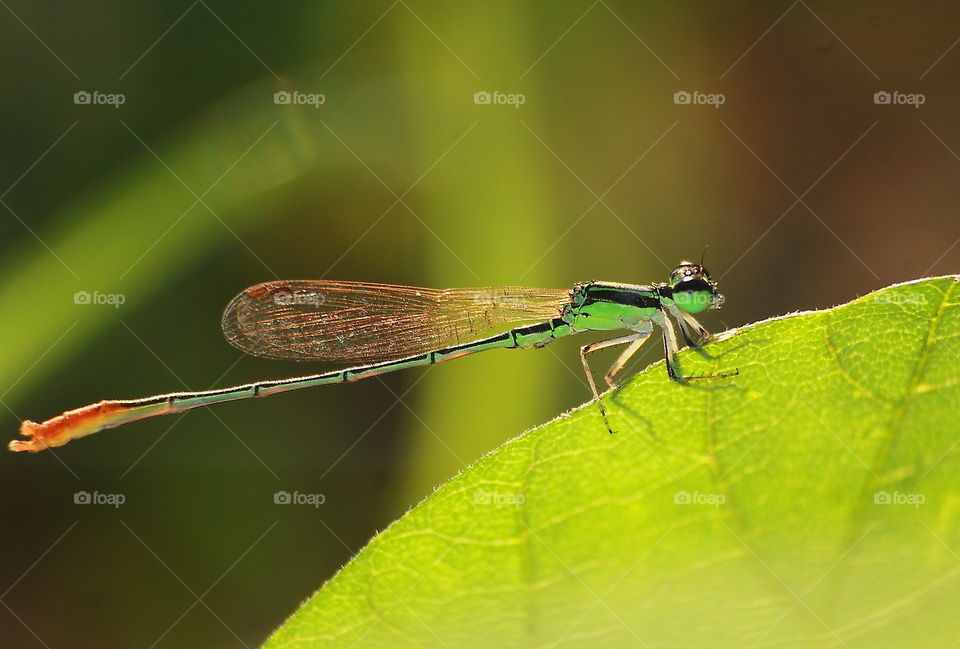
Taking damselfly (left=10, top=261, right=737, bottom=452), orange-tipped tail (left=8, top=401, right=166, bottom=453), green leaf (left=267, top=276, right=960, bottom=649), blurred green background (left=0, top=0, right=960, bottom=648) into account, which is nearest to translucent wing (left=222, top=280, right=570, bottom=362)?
damselfly (left=10, top=261, right=737, bottom=452)

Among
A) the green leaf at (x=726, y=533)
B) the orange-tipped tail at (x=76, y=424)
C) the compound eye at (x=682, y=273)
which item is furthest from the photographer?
the compound eye at (x=682, y=273)

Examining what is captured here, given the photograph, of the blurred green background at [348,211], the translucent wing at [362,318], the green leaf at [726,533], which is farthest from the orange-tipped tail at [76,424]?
the green leaf at [726,533]

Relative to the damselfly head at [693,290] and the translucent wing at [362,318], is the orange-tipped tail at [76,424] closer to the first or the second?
A: the translucent wing at [362,318]

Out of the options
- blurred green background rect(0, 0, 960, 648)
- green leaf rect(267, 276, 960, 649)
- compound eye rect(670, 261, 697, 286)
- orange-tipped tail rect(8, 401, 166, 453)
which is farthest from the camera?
blurred green background rect(0, 0, 960, 648)

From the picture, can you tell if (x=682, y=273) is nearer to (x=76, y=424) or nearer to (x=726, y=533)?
(x=726, y=533)

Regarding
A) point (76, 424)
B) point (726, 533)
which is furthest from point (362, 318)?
point (726, 533)

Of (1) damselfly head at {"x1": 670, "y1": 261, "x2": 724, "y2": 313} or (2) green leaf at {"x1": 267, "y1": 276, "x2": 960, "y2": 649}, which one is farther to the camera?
(1) damselfly head at {"x1": 670, "y1": 261, "x2": 724, "y2": 313}

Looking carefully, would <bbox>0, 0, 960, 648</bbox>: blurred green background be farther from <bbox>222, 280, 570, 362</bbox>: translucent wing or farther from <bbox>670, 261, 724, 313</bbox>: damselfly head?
<bbox>670, 261, 724, 313</bbox>: damselfly head
